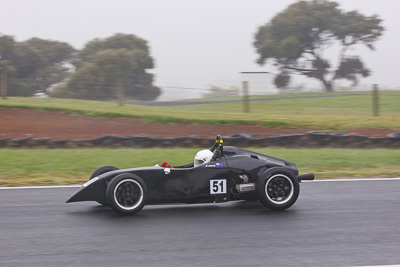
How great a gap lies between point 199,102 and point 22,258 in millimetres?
19752

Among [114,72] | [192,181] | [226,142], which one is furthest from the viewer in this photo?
[114,72]

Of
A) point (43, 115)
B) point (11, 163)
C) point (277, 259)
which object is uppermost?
point (43, 115)

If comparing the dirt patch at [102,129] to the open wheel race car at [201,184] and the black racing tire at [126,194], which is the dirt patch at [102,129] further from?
the black racing tire at [126,194]

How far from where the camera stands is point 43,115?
16531mm

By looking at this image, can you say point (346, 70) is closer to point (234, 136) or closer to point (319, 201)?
point (234, 136)

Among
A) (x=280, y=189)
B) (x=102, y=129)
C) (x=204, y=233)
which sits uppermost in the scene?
(x=102, y=129)

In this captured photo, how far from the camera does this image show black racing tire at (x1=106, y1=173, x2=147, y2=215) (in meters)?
5.95

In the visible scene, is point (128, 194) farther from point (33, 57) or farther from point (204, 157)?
point (33, 57)

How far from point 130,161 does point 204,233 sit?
5666 mm

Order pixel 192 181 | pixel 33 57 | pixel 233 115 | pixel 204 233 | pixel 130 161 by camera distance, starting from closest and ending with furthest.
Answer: pixel 204 233
pixel 192 181
pixel 130 161
pixel 233 115
pixel 33 57

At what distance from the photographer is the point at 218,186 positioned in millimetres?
6289

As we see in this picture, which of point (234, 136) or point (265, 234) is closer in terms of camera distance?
point (265, 234)

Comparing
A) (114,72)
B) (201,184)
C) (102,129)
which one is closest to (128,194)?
(201,184)

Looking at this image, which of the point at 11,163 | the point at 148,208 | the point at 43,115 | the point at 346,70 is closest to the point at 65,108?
the point at 43,115
